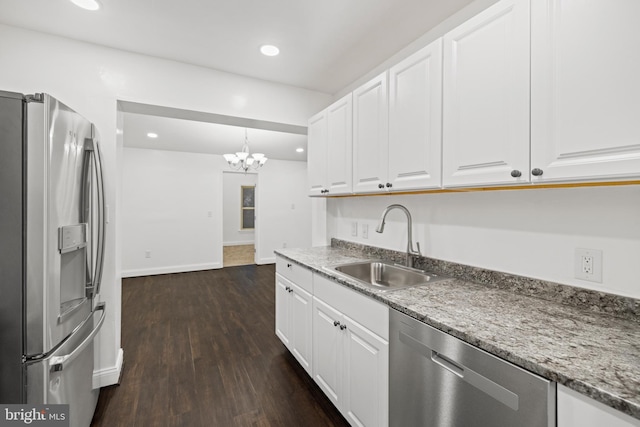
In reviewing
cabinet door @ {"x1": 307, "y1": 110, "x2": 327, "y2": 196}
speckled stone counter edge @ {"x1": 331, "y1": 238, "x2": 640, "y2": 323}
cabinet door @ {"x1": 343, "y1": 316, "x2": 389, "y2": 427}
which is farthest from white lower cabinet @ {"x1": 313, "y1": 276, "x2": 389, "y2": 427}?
cabinet door @ {"x1": 307, "y1": 110, "x2": 327, "y2": 196}

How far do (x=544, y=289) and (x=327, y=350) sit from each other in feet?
4.11

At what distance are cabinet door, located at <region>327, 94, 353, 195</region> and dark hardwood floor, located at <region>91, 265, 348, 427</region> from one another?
1.56 metres

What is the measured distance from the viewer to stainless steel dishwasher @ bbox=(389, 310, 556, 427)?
822 millimetres

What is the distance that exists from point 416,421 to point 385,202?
1.56 metres

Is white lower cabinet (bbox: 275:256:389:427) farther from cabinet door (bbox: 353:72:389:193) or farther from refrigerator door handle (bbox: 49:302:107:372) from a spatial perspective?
refrigerator door handle (bbox: 49:302:107:372)

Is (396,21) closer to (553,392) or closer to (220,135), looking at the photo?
(553,392)

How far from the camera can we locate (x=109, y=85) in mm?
2182

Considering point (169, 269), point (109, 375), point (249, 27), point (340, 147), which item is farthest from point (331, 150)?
point (169, 269)

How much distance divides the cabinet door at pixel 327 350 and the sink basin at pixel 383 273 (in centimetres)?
29

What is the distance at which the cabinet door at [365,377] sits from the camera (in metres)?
1.37

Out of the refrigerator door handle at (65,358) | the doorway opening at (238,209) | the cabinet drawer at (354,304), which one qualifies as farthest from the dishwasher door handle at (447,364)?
the doorway opening at (238,209)

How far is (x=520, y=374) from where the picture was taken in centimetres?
83

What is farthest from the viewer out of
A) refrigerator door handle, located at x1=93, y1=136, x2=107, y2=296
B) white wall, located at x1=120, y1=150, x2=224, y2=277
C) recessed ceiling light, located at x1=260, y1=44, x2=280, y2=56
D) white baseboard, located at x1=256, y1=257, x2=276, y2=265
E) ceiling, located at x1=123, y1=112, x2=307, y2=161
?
white baseboard, located at x1=256, y1=257, x2=276, y2=265

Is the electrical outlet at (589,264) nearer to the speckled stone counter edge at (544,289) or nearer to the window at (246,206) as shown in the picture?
the speckled stone counter edge at (544,289)
